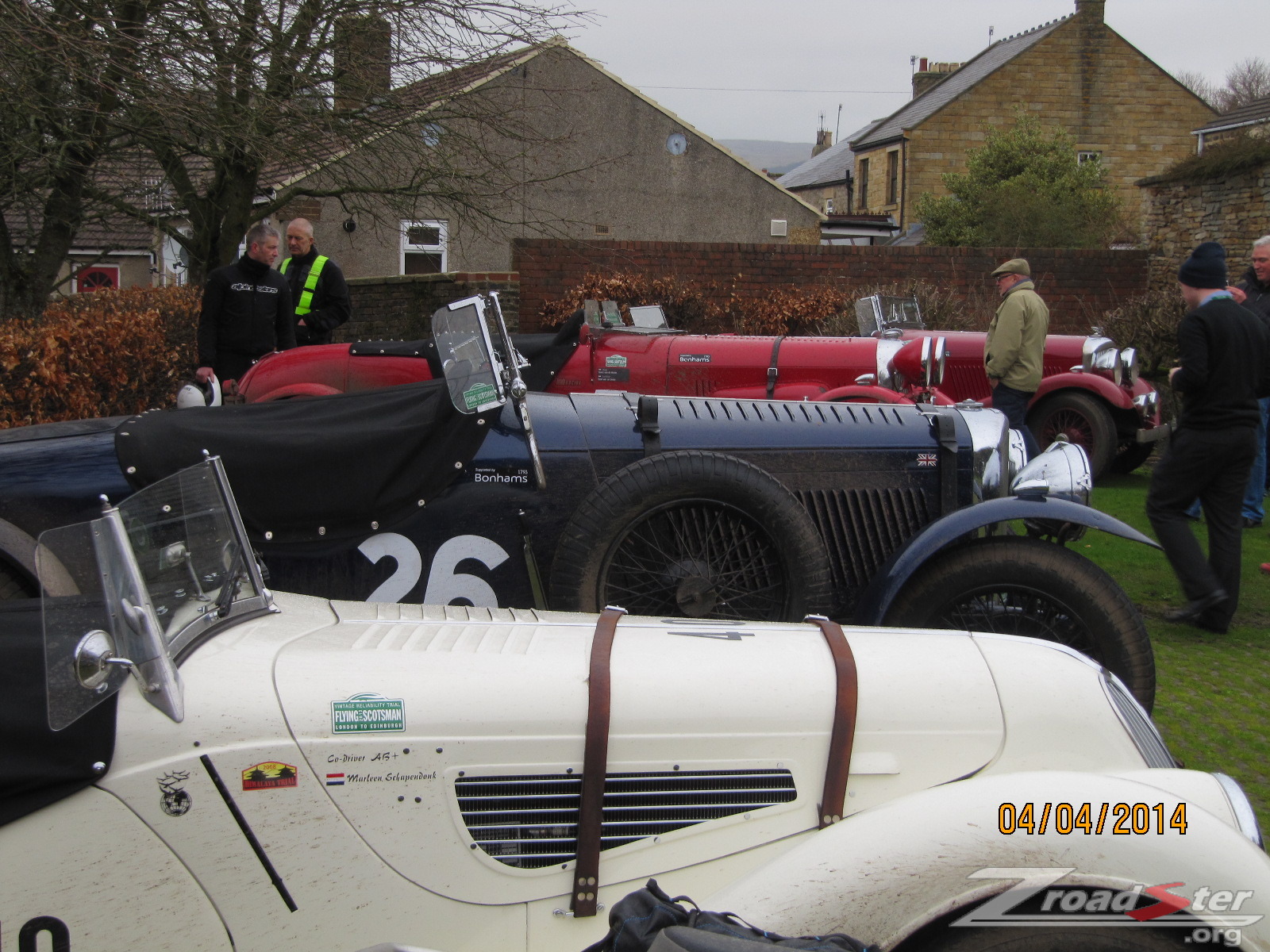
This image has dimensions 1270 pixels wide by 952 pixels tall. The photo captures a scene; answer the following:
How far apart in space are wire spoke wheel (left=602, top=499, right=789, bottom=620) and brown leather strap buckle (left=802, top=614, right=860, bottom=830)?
150cm

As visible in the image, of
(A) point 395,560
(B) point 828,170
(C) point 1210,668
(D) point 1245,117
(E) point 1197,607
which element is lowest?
(C) point 1210,668

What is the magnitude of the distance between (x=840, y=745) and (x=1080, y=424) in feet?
27.5

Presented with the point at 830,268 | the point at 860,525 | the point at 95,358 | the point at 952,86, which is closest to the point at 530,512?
the point at 860,525

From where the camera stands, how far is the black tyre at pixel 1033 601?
372 centimetres

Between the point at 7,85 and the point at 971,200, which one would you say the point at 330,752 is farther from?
the point at 971,200

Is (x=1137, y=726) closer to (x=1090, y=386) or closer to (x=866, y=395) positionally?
(x=866, y=395)

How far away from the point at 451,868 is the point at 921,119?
113 feet

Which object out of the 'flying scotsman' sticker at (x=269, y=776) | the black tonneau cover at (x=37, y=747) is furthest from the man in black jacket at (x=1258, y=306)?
the black tonneau cover at (x=37, y=747)

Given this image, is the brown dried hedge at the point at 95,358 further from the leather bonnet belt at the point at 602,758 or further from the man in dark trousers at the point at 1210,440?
the man in dark trousers at the point at 1210,440

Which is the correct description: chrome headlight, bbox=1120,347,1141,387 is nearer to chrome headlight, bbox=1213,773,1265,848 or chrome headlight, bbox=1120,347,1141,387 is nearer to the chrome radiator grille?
the chrome radiator grille

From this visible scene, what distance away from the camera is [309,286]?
8219 mm

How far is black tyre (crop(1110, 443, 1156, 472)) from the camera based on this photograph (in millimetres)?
10250

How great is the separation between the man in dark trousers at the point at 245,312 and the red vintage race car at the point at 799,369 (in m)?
0.25

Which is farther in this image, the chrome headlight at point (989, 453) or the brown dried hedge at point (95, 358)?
the brown dried hedge at point (95, 358)
